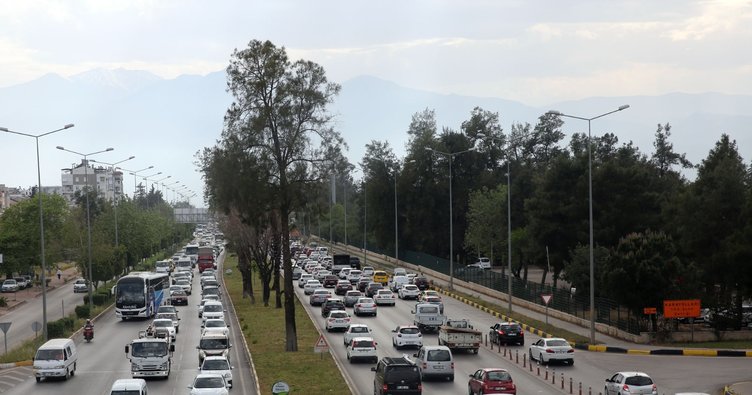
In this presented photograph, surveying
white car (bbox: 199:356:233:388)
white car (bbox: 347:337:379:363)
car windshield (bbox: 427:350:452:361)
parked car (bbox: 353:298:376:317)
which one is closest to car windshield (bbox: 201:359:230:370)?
white car (bbox: 199:356:233:388)

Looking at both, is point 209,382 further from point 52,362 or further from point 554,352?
point 554,352

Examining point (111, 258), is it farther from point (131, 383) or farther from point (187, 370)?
point (131, 383)

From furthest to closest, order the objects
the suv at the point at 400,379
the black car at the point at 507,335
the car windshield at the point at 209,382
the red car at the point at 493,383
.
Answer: the black car at the point at 507,335 → the red car at the point at 493,383 → the car windshield at the point at 209,382 → the suv at the point at 400,379

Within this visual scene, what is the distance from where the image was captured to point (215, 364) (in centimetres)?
3603

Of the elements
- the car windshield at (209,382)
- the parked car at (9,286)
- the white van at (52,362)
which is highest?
the car windshield at (209,382)

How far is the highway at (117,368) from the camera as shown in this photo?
37531 millimetres

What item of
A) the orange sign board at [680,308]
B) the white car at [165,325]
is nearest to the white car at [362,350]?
the white car at [165,325]

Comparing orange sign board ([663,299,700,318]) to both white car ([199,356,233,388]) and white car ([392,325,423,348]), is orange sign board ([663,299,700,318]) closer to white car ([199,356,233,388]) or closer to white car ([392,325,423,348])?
white car ([392,325,423,348])

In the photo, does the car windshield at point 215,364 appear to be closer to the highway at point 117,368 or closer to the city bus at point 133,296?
the highway at point 117,368

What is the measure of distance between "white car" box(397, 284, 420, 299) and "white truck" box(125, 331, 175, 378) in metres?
40.9

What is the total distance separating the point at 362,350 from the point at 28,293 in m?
73.1

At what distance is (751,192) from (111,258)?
60448mm

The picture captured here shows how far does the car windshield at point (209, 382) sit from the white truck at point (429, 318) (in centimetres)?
2620

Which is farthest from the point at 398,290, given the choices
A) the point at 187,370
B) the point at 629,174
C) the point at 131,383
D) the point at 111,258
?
the point at 131,383
